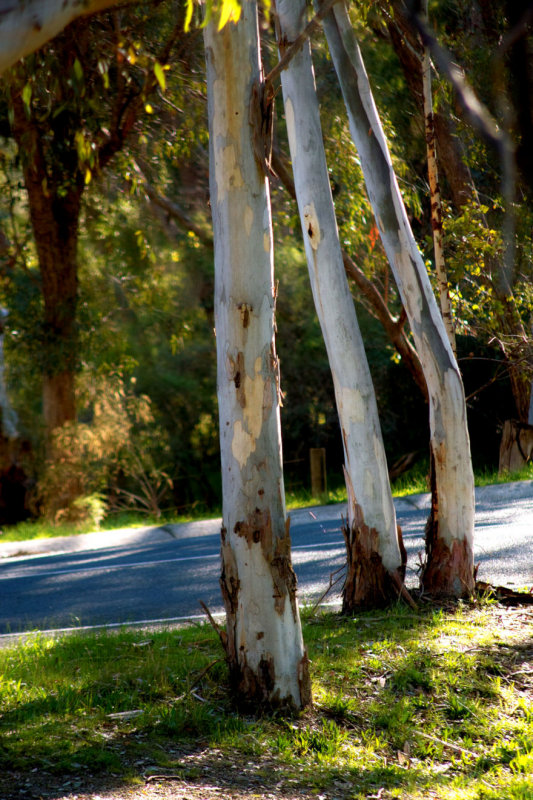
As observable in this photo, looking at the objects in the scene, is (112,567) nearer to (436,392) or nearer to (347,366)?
(347,366)

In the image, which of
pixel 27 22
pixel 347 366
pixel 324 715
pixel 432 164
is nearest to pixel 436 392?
pixel 347 366

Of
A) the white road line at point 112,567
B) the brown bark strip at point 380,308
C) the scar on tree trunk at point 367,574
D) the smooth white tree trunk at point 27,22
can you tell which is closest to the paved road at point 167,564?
the white road line at point 112,567

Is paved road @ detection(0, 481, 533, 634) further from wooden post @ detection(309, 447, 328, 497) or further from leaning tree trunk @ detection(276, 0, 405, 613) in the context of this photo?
wooden post @ detection(309, 447, 328, 497)

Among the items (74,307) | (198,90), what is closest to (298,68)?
(198,90)

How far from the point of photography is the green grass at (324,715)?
12.0 feet


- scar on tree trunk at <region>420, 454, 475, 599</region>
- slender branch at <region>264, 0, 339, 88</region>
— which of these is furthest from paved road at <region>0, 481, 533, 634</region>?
slender branch at <region>264, 0, 339, 88</region>

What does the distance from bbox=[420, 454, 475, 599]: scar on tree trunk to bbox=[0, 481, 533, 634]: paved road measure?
0.72 meters

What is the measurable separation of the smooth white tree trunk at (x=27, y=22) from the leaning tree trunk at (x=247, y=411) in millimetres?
1907

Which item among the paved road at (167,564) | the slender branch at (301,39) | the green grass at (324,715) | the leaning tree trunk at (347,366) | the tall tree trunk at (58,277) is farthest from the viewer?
the tall tree trunk at (58,277)

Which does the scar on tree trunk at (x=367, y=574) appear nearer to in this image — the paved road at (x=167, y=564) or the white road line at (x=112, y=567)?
the paved road at (x=167, y=564)

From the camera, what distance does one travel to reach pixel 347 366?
18.6 ft

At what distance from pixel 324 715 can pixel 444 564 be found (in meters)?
1.94

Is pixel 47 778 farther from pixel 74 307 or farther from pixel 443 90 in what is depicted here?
pixel 74 307

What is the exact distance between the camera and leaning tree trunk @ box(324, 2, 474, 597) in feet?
19.1
